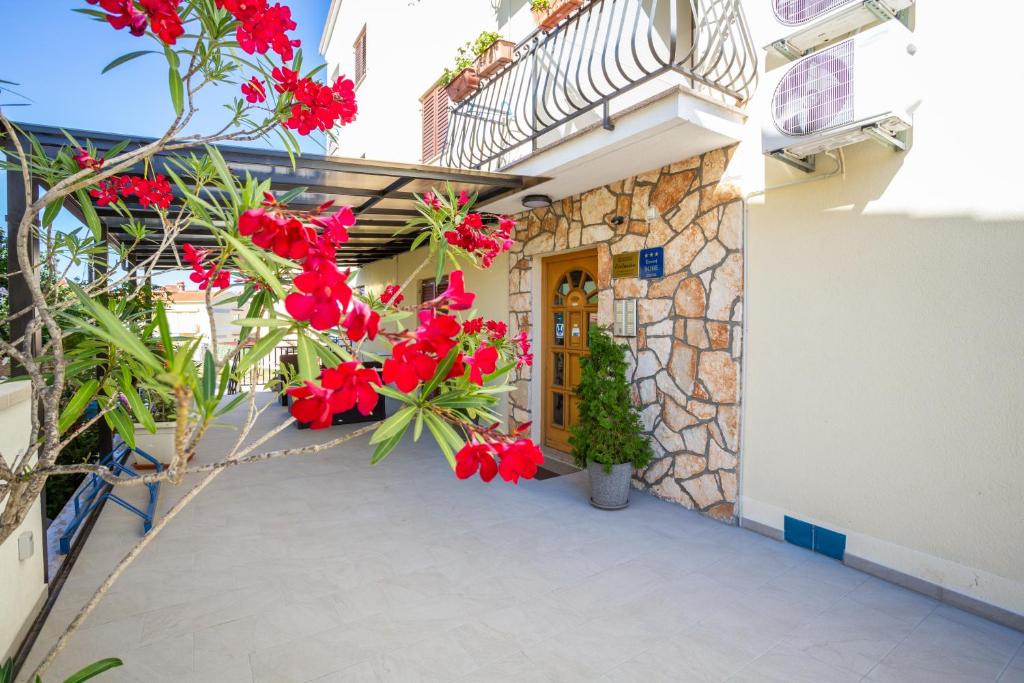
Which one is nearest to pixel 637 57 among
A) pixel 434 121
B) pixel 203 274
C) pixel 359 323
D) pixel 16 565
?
pixel 203 274

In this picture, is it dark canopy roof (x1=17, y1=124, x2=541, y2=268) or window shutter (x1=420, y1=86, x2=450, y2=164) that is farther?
window shutter (x1=420, y1=86, x2=450, y2=164)

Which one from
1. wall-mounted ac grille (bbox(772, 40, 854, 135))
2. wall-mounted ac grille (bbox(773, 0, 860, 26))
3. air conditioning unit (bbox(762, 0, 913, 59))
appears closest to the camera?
wall-mounted ac grille (bbox(772, 40, 854, 135))

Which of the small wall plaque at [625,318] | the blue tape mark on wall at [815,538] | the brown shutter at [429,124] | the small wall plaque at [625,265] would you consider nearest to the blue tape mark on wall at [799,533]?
the blue tape mark on wall at [815,538]

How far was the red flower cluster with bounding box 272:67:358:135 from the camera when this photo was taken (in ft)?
4.85

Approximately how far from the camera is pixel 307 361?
0.94 metres

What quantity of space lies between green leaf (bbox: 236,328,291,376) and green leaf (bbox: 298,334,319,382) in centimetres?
4

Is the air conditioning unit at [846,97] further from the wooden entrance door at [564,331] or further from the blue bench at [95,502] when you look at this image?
the blue bench at [95,502]

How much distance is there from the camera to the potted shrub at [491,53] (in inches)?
230

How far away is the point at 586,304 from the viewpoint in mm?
5508

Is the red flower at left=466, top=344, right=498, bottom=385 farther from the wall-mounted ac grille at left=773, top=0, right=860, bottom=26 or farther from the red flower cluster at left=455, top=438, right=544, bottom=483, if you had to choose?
the wall-mounted ac grille at left=773, top=0, right=860, bottom=26

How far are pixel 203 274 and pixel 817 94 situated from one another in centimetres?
327

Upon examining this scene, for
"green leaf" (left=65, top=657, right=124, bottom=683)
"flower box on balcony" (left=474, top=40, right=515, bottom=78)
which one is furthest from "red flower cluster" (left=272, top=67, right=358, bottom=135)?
"flower box on balcony" (left=474, top=40, right=515, bottom=78)

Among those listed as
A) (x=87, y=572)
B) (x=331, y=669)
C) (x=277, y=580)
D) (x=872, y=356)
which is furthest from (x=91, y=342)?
(x=872, y=356)

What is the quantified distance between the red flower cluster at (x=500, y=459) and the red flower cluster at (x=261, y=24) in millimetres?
1136
